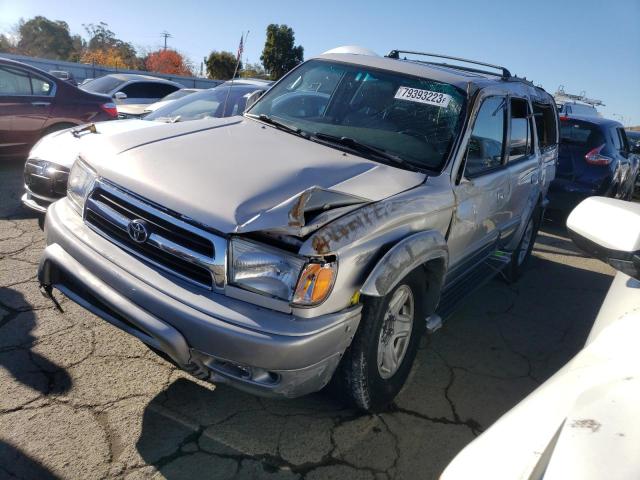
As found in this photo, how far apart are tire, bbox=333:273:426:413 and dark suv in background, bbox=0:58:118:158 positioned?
6603 millimetres

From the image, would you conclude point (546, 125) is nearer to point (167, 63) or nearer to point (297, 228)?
point (297, 228)

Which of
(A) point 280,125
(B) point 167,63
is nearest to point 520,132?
(A) point 280,125

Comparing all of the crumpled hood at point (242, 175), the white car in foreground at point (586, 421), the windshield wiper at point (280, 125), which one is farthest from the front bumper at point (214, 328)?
the windshield wiper at point (280, 125)

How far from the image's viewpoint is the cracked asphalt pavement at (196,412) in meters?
2.38

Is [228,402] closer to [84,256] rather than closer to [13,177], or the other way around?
[84,256]

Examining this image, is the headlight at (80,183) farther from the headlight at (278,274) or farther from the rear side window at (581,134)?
the rear side window at (581,134)

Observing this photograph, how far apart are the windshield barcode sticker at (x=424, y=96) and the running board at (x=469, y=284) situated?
48.0 inches

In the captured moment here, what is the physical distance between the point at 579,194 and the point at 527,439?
7.37 m

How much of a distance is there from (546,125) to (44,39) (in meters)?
60.9

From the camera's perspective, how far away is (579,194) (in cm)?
774

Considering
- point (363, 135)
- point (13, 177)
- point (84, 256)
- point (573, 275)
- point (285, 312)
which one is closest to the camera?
point (285, 312)

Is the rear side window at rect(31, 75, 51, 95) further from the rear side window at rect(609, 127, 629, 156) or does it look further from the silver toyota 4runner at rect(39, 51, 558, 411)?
the rear side window at rect(609, 127, 629, 156)

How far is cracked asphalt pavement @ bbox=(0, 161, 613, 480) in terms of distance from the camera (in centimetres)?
238

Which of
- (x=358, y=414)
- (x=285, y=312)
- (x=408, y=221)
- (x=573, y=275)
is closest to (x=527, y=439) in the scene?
(x=285, y=312)
